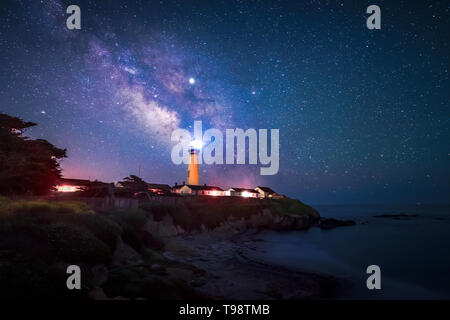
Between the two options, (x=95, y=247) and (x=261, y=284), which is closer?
(x=95, y=247)

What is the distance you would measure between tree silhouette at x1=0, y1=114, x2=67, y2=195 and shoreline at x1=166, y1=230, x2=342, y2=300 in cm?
1401

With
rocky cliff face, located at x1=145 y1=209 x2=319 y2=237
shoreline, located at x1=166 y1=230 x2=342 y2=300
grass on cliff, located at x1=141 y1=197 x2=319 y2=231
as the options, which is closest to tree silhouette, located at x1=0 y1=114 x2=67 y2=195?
grass on cliff, located at x1=141 y1=197 x2=319 y2=231

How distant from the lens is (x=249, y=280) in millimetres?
14562

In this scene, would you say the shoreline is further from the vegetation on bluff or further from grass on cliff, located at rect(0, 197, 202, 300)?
grass on cliff, located at rect(0, 197, 202, 300)

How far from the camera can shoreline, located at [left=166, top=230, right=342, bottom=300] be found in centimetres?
1246

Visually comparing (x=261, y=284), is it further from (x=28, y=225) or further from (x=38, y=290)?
(x=28, y=225)

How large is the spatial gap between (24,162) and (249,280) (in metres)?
20.1

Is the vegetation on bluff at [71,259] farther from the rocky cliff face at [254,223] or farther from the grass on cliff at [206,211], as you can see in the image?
the grass on cliff at [206,211]

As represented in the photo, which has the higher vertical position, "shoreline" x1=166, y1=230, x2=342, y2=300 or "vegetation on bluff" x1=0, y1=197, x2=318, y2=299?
"vegetation on bluff" x1=0, y1=197, x2=318, y2=299

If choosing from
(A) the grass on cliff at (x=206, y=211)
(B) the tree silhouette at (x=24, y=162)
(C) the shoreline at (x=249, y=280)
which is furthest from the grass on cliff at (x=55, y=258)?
(A) the grass on cliff at (x=206, y=211)

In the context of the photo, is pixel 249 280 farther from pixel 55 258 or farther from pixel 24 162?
pixel 24 162

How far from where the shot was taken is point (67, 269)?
28.1ft

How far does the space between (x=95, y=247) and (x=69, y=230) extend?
141 centimetres
